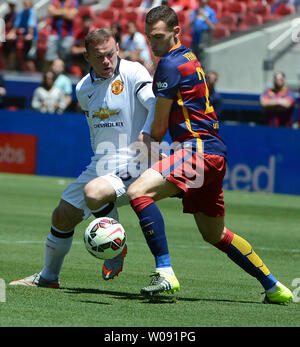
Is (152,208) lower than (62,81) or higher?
higher

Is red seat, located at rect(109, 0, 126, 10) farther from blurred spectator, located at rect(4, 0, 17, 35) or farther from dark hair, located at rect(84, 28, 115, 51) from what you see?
dark hair, located at rect(84, 28, 115, 51)

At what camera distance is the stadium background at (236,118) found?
17.8 meters

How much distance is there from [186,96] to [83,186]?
1.27m

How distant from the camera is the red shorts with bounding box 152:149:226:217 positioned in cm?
638

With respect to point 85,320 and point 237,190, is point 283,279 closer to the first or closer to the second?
point 85,320

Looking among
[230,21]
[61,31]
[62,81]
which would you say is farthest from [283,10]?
[62,81]

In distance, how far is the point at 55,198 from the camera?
15.5 meters

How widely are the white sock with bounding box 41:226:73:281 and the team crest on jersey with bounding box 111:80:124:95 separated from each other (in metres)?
1.30

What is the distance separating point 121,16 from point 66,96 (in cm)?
683

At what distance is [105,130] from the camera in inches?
284

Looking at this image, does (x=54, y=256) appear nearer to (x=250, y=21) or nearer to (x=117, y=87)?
(x=117, y=87)

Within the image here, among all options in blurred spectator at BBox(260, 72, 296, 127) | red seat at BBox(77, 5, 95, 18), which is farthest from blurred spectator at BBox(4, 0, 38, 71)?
blurred spectator at BBox(260, 72, 296, 127)

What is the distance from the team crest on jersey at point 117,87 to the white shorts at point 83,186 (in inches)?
24.6

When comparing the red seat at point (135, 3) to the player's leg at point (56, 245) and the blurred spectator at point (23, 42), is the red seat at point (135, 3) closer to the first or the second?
the blurred spectator at point (23, 42)
